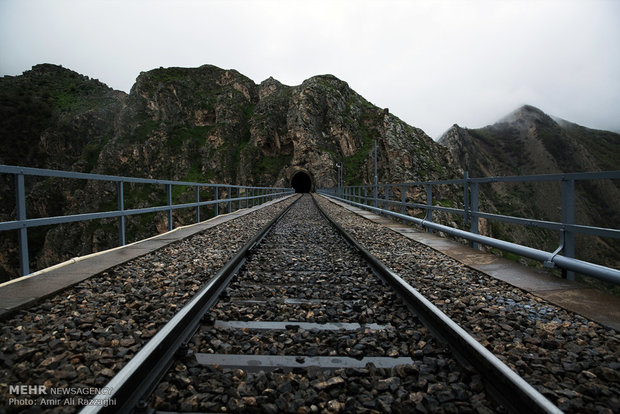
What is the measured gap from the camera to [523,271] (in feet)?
15.3

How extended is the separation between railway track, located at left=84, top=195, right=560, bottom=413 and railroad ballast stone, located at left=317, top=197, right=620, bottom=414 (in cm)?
32

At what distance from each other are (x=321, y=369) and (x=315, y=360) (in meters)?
0.14

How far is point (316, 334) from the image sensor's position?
2.74 meters

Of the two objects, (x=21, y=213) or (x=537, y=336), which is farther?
(x=21, y=213)

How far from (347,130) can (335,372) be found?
87.5 meters

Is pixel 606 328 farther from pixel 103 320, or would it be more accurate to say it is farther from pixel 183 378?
pixel 103 320

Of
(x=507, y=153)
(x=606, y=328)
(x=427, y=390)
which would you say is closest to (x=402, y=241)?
(x=606, y=328)

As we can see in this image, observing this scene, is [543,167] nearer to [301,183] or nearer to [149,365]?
[301,183]

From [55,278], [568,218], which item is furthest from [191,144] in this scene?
[568,218]

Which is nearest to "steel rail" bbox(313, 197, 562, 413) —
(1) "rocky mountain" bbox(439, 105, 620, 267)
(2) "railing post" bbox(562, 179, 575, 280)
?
(2) "railing post" bbox(562, 179, 575, 280)

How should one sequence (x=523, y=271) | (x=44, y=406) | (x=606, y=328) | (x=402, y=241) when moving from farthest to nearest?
(x=402, y=241) → (x=523, y=271) → (x=606, y=328) → (x=44, y=406)

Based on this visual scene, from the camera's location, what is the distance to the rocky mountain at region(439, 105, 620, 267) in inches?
3785

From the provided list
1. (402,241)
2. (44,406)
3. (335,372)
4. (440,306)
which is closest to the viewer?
(44,406)

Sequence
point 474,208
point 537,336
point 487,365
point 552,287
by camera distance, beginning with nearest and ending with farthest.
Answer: point 487,365
point 537,336
point 552,287
point 474,208
